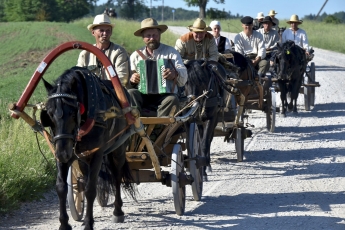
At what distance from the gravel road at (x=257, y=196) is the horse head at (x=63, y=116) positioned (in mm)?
1476

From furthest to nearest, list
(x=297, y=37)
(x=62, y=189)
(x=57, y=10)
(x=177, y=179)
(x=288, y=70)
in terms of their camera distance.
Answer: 1. (x=57, y=10)
2. (x=297, y=37)
3. (x=288, y=70)
4. (x=177, y=179)
5. (x=62, y=189)

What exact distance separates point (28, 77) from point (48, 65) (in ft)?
63.6

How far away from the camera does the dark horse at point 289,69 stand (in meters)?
16.3

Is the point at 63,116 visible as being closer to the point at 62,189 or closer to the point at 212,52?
the point at 62,189

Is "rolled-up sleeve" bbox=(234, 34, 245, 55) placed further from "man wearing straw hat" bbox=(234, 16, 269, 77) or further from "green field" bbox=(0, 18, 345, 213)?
"green field" bbox=(0, 18, 345, 213)

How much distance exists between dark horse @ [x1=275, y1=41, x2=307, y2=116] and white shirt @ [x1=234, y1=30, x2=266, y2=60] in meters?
1.52

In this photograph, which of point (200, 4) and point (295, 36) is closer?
point (295, 36)

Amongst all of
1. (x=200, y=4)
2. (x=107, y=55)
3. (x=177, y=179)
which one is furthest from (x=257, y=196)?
(x=200, y=4)

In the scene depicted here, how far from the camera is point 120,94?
653 centimetres

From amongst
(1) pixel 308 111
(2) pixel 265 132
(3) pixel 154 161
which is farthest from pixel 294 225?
(1) pixel 308 111

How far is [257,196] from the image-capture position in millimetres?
8602

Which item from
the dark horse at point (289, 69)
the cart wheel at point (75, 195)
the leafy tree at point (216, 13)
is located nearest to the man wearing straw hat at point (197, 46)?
the cart wheel at point (75, 195)

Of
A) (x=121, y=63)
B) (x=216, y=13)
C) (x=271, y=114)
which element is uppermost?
(x=216, y=13)

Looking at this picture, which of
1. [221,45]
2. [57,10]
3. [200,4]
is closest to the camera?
[221,45]
